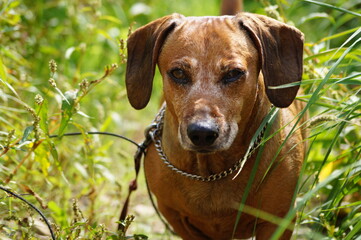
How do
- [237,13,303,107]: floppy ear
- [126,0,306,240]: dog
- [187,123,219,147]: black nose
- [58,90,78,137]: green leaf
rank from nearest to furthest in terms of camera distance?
[187,123,219,147]: black nose
[126,0,306,240]: dog
[237,13,303,107]: floppy ear
[58,90,78,137]: green leaf

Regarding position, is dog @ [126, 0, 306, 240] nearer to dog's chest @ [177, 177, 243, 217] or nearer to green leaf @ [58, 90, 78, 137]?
dog's chest @ [177, 177, 243, 217]

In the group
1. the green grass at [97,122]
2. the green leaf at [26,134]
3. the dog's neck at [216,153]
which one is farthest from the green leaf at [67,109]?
the dog's neck at [216,153]

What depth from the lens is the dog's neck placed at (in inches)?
109

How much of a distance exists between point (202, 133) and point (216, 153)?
0.41 metres

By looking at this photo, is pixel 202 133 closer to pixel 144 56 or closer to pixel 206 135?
pixel 206 135

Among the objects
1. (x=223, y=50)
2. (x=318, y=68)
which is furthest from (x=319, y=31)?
(x=223, y=50)

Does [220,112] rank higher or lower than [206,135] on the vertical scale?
higher

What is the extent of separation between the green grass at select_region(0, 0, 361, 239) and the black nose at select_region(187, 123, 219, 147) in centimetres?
36

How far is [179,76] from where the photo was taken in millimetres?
2650

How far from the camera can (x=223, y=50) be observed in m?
2.59

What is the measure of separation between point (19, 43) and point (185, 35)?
1734mm

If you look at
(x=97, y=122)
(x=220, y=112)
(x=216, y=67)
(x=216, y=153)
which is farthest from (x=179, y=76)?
(x=97, y=122)

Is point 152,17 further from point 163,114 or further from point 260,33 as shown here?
point 260,33

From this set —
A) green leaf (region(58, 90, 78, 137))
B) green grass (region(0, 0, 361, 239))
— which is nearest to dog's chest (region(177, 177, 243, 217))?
green grass (region(0, 0, 361, 239))
